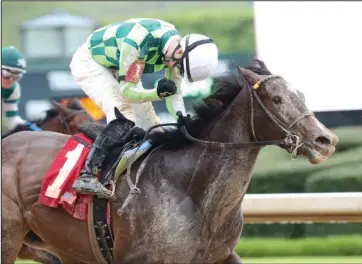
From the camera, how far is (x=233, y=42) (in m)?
22.1

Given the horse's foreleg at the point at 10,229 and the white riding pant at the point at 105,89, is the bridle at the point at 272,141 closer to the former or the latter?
the white riding pant at the point at 105,89

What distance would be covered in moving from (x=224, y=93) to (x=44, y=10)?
22.5 m

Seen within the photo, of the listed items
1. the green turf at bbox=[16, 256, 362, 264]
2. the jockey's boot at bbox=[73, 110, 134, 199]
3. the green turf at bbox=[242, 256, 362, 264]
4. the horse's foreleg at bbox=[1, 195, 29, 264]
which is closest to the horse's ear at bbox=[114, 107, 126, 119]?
the jockey's boot at bbox=[73, 110, 134, 199]

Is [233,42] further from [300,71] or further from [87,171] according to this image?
[87,171]

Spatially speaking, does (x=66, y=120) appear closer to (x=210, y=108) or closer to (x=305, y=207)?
(x=305, y=207)

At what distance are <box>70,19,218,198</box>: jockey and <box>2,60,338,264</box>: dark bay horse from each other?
21cm

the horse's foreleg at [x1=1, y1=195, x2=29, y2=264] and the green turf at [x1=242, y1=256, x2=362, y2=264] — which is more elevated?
the horse's foreleg at [x1=1, y1=195, x2=29, y2=264]

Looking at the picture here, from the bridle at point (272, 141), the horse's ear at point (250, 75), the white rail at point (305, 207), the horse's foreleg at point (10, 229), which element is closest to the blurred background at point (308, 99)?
the horse's ear at point (250, 75)

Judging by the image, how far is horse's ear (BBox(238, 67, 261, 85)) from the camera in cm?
457

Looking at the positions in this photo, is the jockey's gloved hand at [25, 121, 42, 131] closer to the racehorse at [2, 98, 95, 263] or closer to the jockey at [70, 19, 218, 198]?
the racehorse at [2, 98, 95, 263]

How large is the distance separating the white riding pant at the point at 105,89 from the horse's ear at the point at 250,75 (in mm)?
729

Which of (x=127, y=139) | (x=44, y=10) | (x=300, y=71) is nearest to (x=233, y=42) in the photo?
(x=44, y=10)

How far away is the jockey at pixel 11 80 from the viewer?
6.45 meters

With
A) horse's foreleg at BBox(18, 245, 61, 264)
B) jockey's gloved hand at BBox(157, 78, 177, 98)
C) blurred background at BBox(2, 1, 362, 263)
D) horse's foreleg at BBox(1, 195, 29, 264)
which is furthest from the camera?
blurred background at BBox(2, 1, 362, 263)
